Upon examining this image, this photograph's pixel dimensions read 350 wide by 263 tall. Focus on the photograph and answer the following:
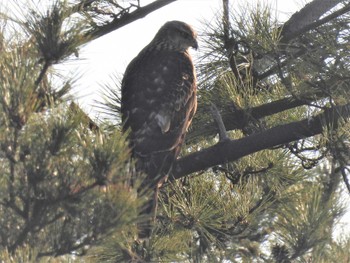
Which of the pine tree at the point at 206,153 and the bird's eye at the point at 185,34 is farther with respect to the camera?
the bird's eye at the point at 185,34

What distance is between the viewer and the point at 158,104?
6078mm

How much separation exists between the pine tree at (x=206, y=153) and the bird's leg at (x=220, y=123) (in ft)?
0.03

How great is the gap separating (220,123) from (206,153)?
251mm

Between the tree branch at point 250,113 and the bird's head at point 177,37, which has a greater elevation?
the bird's head at point 177,37

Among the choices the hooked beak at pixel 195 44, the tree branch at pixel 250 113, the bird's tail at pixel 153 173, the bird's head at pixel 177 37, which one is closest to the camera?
the bird's tail at pixel 153 173

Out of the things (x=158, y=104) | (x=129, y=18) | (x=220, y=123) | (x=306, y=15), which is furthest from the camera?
(x=158, y=104)

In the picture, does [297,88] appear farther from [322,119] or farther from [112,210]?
[112,210]

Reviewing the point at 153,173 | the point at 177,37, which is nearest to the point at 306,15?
the point at 153,173

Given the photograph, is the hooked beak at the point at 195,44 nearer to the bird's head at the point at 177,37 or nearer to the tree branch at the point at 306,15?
the bird's head at the point at 177,37

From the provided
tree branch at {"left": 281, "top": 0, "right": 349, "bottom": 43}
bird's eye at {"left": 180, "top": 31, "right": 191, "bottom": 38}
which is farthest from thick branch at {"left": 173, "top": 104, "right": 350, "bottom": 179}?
bird's eye at {"left": 180, "top": 31, "right": 191, "bottom": 38}

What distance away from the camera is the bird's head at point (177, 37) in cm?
689

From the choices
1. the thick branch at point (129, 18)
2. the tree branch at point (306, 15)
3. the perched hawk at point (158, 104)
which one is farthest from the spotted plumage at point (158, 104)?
the tree branch at point (306, 15)

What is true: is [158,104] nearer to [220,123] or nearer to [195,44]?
[195,44]

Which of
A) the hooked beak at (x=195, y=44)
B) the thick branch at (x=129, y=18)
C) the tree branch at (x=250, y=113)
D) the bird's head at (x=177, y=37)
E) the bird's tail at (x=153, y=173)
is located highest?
the thick branch at (x=129, y=18)
